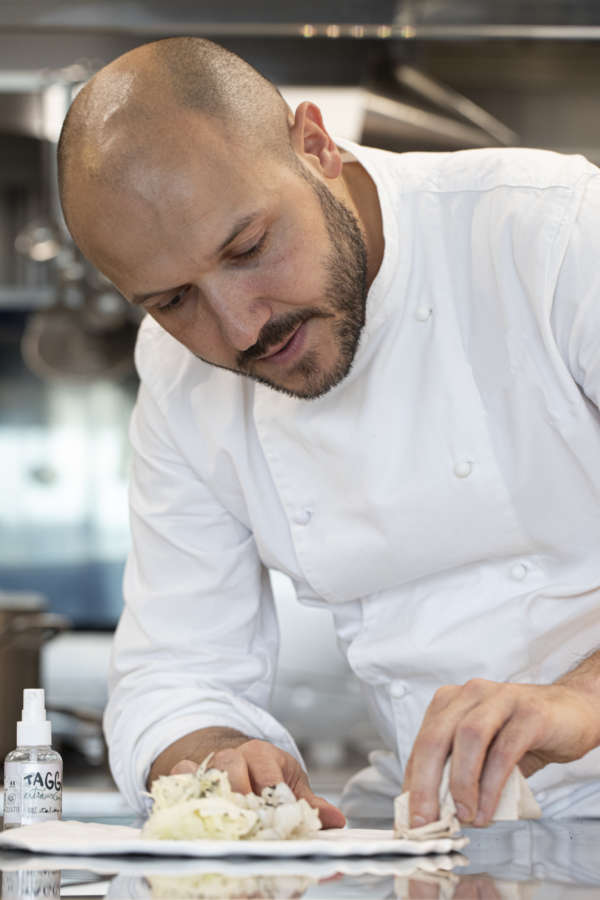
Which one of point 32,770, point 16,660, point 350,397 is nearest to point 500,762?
point 32,770

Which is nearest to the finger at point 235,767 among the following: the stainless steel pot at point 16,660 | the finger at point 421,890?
the finger at point 421,890

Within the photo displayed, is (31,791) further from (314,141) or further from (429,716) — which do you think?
(314,141)

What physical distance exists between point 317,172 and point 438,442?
0.30 m

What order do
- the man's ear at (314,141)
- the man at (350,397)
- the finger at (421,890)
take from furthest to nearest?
the man's ear at (314,141)
the man at (350,397)
the finger at (421,890)

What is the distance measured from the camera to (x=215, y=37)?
9.76ft

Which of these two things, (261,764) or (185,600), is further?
(185,600)

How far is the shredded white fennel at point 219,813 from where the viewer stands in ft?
3.10

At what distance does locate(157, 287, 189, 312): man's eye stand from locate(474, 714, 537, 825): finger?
526mm

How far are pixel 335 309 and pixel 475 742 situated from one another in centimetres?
50

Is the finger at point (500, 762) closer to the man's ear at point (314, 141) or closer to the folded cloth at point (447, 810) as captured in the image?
the folded cloth at point (447, 810)

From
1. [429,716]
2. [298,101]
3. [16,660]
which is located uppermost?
[298,101]

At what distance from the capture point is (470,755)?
939mm

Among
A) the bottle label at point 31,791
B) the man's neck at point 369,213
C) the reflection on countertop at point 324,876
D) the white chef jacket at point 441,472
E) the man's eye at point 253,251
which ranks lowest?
the bottle label at point 31,791

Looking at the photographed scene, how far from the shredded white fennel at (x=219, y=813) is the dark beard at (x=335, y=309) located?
0.43 meters
